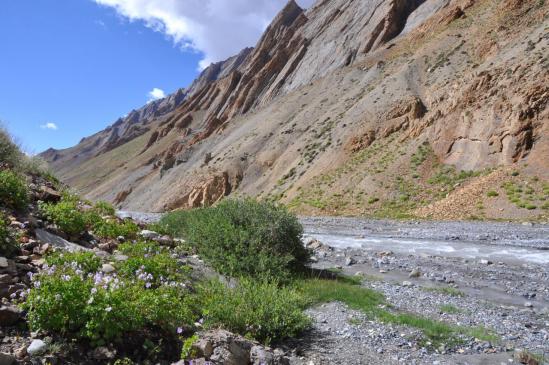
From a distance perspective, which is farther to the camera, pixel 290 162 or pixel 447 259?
pixel 290 162

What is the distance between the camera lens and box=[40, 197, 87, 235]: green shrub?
8.73 meters

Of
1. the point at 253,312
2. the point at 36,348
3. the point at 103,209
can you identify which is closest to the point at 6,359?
the point at 36,348

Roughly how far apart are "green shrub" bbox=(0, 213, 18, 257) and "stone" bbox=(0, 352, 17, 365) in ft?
8.39

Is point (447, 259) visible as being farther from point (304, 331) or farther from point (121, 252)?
point (121, 252)

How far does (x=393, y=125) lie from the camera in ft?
147

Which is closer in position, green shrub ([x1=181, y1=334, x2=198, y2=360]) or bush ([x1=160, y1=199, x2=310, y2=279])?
green shrub ([x1=181, y1=334, x2=198, y2=360])

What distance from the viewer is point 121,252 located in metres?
8.27

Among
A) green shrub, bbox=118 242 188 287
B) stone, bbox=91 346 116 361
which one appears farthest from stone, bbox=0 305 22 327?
green shrub, bbox=118 242 188 287

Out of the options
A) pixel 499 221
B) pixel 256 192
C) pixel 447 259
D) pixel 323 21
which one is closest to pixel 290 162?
pixel 256 192

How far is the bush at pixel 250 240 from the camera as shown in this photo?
9.92 metres

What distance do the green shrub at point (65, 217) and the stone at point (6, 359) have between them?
4.82 metres

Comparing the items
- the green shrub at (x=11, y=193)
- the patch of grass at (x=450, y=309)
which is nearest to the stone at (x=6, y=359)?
the green shrub at (x=11, y=193)

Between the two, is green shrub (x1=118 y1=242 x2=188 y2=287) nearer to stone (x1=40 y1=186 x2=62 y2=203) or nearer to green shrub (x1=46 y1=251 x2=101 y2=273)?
green shrub (x1=46 y1=251 x2=101 y2=273)

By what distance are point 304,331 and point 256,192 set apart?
44.5 meters
